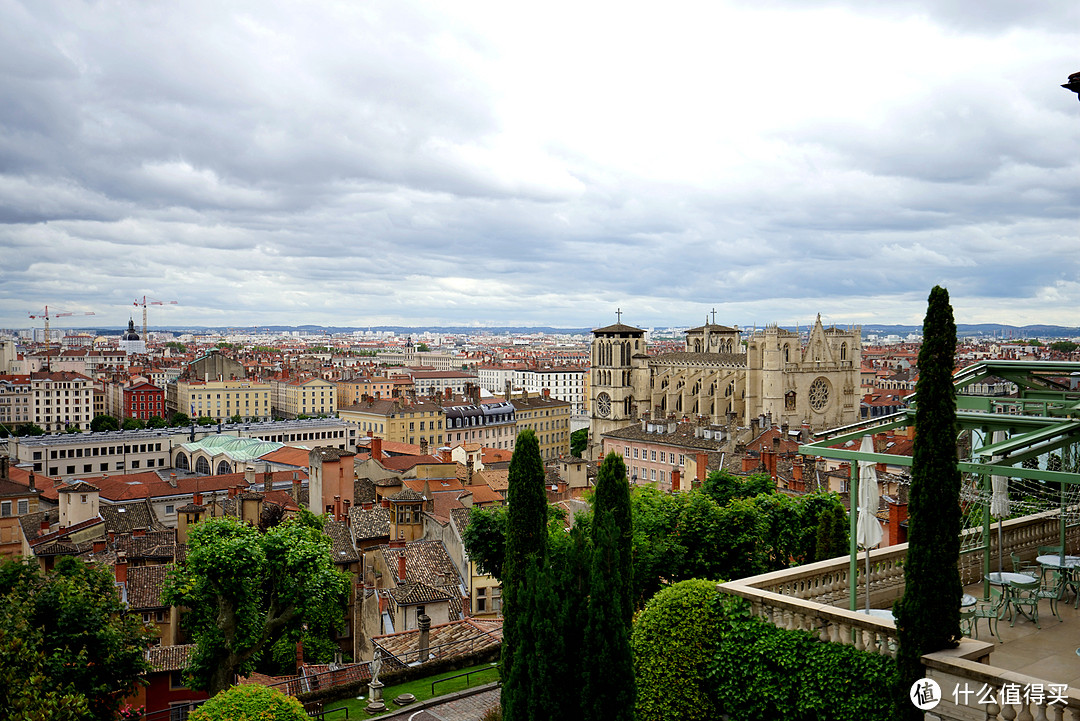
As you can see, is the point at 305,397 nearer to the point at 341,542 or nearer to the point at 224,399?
the point at 224,399

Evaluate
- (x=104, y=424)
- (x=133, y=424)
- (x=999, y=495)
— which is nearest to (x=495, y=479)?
(x=999, y=495)

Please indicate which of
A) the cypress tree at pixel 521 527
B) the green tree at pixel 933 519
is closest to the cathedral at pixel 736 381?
the cypress tree at pixel 521 527

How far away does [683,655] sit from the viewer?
13258 millimetres

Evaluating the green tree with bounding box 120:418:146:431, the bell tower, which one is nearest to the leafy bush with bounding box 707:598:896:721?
the bell tower

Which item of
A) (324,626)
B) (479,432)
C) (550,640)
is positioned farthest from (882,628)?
(479,432)

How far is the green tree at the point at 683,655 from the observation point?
13.2 meters

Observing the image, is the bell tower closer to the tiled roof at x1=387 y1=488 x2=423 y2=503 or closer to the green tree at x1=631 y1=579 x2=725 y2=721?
the tiled roof at x1=387 y1=488 x2=423 y2=503

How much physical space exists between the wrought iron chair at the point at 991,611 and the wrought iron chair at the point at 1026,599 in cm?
18

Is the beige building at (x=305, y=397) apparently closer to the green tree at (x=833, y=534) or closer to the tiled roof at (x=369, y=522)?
the tiled roof at (x=369, y=522)

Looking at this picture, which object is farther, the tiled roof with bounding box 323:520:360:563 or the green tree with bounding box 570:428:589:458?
the green tree with bounding box 570:428:589:458

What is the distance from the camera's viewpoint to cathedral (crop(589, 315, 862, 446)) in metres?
85.1

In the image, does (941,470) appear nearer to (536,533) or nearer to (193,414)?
(536,533)

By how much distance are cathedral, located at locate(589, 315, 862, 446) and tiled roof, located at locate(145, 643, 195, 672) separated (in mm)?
57633

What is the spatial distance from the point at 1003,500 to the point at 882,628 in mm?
3973
